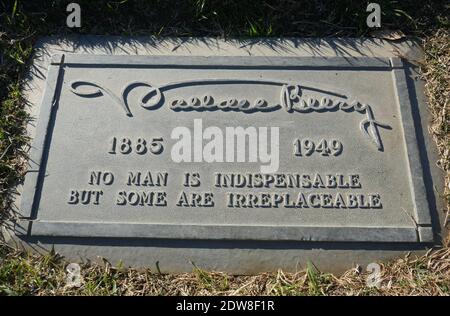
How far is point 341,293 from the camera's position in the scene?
2.40 m

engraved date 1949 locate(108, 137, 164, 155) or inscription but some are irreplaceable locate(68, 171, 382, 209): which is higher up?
engraved date 1949 locate(108, 137, 164, 155)

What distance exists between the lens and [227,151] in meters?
2.66

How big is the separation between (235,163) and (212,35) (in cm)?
103

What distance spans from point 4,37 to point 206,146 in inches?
67.8

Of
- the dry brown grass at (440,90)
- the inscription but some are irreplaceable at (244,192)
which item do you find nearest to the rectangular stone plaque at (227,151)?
the inscription but some are irreplaceable at (244,192)

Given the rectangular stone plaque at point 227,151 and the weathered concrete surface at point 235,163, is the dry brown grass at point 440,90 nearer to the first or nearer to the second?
the weathered concrete surface at point 235,163

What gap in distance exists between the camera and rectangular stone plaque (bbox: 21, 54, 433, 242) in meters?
2.50

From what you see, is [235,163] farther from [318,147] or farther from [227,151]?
[318,147]

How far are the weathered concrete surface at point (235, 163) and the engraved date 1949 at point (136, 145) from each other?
0.04 m

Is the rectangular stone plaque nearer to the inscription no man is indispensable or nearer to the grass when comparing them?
the inscription no man is indispensable
